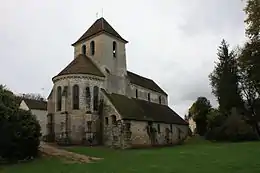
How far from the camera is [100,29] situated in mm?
42750

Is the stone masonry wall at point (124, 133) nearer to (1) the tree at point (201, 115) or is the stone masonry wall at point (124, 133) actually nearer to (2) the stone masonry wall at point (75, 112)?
(2) the stone masonry wall at point (75, 112)

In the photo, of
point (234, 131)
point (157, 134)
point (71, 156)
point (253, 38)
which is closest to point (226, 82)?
point (234, 131)

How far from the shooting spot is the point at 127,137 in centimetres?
3544

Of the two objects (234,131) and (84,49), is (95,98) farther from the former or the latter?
(234,131)

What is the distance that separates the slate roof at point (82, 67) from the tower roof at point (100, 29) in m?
3.46

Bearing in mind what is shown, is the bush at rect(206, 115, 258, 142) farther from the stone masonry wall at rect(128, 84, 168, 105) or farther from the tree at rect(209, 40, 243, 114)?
the stone masonry wall at rect(128, 84, 168, 105)

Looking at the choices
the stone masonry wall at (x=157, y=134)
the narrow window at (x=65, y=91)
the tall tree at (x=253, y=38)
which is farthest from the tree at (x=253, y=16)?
the narrow window at (x=65, y=91)

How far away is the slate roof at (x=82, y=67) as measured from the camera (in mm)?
37781

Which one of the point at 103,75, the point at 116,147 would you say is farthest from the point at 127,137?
the point at 103,75

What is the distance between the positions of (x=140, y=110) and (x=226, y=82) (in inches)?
658

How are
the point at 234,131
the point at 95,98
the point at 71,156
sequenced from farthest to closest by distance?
1. the point at 234,131
2. the point at 95,98
3. the point at 71,156

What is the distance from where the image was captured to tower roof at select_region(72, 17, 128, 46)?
4291cm

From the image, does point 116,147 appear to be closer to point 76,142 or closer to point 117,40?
point 76,142

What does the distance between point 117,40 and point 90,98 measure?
11.1 m
